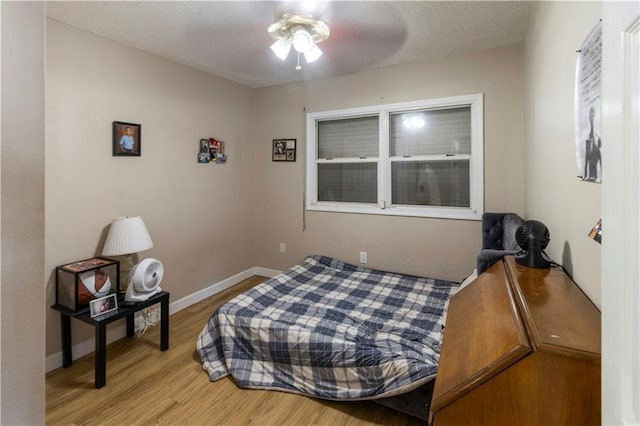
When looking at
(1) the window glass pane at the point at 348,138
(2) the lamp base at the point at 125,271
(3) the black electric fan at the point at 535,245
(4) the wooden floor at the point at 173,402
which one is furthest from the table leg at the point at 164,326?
(3) the black electric fan at the point at 535,245

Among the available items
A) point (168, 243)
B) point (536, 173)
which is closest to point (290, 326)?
point (168, 243)

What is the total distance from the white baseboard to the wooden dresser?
269 centimetres

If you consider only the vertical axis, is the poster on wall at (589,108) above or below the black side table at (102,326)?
above

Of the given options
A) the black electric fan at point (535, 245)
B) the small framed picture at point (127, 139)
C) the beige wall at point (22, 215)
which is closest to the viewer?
the beige wall at point (22, 215)

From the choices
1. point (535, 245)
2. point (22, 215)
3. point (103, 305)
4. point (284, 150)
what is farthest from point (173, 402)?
point (284, 150)

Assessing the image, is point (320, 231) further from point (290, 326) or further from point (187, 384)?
point (187, 384)

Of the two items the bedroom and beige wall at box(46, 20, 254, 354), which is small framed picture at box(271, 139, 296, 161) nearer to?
the bedroom

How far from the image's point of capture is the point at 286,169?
405 centimetres

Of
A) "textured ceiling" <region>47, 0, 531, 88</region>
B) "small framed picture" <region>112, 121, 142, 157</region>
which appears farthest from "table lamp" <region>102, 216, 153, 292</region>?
"textured ceiling" <region>47, 0, 531, 88</region>

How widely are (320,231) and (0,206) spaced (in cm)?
332

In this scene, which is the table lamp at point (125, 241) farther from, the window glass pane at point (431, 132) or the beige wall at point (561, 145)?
the beige wall at point (561, 145)

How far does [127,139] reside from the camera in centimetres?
274

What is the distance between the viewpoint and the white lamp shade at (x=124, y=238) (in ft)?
8.15

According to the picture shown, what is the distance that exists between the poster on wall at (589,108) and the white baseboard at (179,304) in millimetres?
3286
